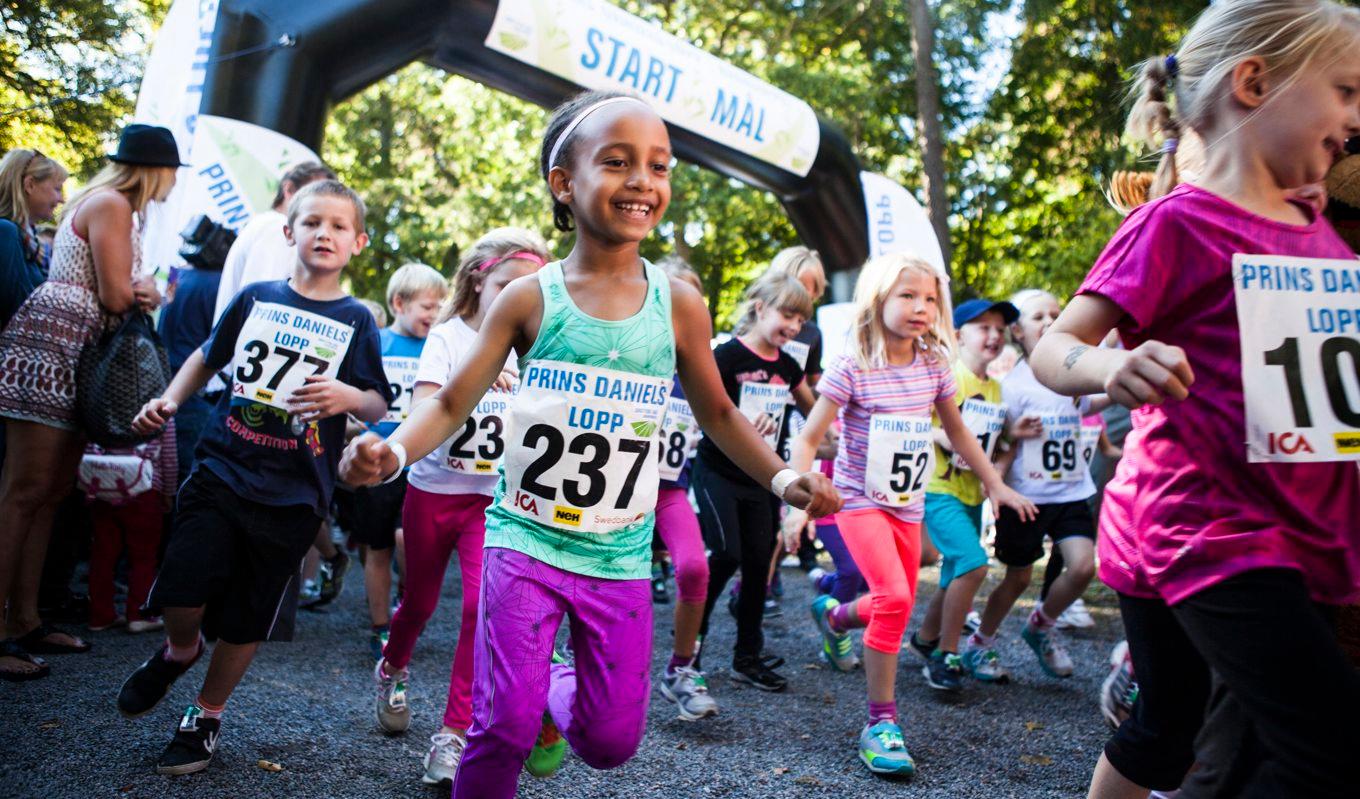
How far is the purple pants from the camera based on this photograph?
7.89 ft

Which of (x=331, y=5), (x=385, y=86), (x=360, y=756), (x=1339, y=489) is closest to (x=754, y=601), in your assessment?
(x=360, y=756)

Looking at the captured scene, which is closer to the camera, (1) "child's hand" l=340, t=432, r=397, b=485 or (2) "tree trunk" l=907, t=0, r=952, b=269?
(1) "child's hand" l=340, t=432, r=397, b=485

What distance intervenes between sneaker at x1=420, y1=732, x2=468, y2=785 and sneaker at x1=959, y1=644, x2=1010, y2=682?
9.13ft

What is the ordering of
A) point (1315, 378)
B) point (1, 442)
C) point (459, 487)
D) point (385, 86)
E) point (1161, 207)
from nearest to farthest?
1. point (1315, 378)
2. point (1161, 207)
3. point (459, 487)
4. point (1, 442)
5. point (385, 86)

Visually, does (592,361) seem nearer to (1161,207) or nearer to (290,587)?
(1161,207)

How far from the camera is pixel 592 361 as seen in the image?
2604 mm

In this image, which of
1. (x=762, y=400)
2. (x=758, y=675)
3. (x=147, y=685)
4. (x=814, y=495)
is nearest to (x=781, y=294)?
(x=762, y=400)

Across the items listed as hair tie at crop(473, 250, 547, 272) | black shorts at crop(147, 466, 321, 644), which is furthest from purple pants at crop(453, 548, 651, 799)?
hair tie at crop(473, 250, 547, 272)

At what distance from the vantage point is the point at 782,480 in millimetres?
2736

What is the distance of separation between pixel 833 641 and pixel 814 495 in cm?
295

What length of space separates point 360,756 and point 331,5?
5.41 metres

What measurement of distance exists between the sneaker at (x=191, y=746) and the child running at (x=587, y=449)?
4.41 feet

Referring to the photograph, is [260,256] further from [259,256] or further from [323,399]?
[323,399]

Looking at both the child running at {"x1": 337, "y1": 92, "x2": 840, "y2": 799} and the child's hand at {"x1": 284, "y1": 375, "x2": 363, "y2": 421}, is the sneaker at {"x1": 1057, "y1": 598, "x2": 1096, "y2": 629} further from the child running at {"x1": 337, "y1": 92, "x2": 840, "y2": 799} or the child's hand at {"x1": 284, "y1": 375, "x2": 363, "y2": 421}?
the child's hand at {"x1": 284, "y1": 375, "x2": 363, "y2": 421}
